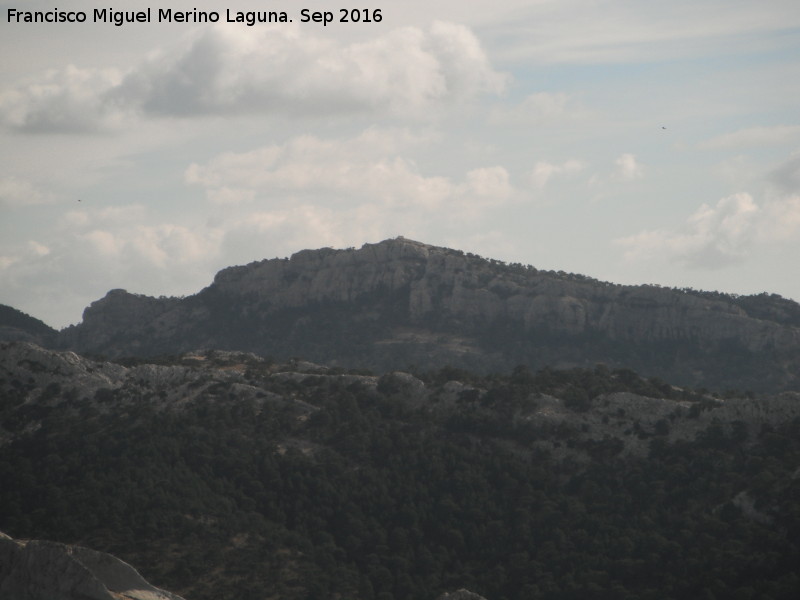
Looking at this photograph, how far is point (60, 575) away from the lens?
47000 mm

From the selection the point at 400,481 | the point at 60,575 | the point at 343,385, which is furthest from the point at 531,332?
the point at 60,575

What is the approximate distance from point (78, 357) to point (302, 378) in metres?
21.9

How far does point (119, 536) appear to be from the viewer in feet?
255

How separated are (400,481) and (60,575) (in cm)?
4780

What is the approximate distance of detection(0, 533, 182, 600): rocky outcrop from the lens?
46.8m

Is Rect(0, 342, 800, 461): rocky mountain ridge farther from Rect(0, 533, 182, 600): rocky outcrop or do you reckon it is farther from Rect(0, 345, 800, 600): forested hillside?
Rect(0, 533, 182, 600): rocky outcrop

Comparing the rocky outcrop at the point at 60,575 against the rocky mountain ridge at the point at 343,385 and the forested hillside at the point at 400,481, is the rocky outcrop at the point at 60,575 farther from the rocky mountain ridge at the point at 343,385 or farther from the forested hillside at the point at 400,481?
the rocky mountain ridge at the point at 343,385

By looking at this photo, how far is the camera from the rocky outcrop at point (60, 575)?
46750 mm

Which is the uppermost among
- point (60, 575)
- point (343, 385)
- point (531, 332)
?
point (531, 332)

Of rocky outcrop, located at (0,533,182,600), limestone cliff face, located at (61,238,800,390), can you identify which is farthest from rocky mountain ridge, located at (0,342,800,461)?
limestone cliff face, located at (61,238,800,390)

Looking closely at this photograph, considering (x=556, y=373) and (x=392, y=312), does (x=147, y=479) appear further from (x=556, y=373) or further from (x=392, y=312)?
(x=392, y=312)

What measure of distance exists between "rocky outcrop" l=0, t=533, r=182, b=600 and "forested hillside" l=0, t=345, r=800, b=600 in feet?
77.0

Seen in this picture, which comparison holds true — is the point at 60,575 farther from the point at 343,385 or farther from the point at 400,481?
the point at 343,385

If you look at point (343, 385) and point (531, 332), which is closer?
point (343, 385)
